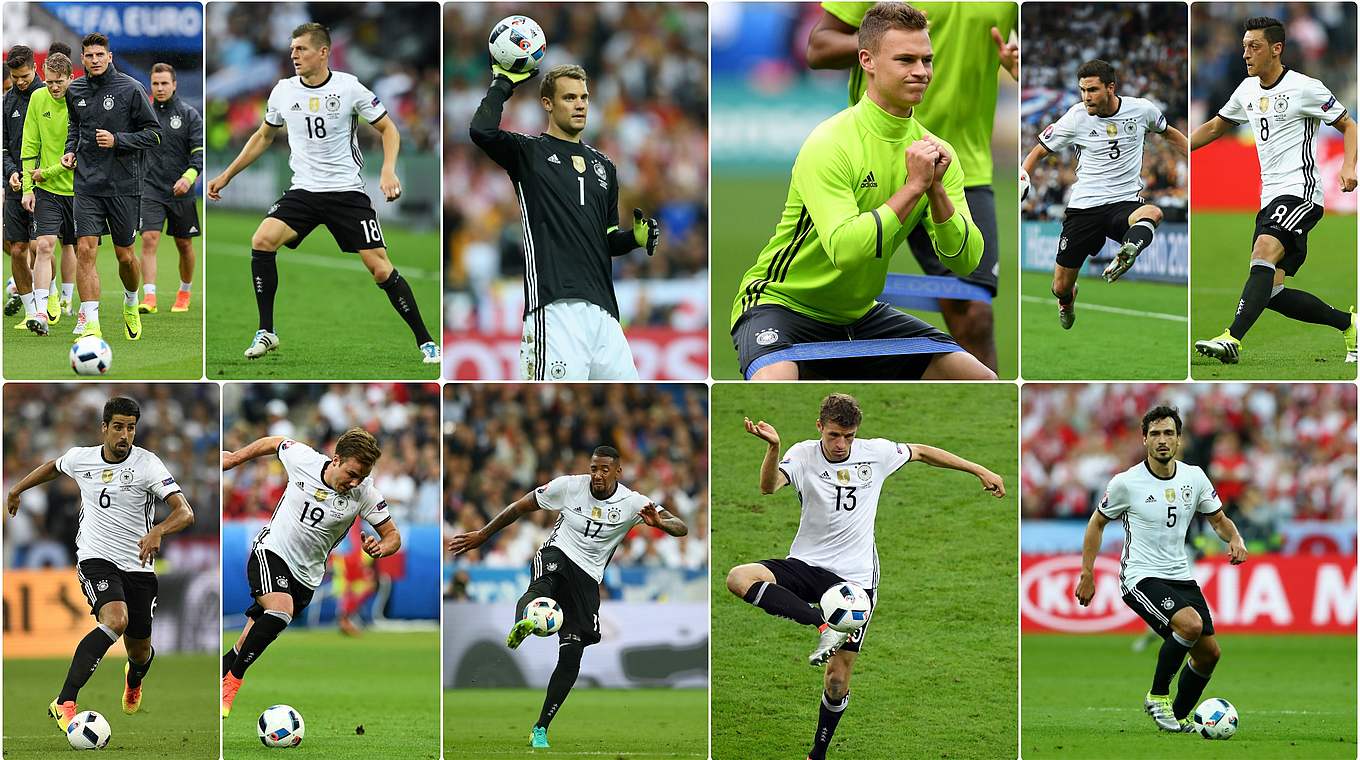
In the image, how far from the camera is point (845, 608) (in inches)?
262

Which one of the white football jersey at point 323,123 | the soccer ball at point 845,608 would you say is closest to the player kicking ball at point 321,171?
the white football jersey at point 323,123

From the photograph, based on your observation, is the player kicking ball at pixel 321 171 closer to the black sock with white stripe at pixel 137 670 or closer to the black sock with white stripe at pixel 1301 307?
the black sock with white stripe at pixel 137 670

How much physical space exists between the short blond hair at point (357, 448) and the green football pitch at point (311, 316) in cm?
39

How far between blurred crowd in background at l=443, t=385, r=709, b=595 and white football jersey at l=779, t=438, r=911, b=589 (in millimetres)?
1696

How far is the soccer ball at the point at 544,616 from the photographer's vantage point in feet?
23.1

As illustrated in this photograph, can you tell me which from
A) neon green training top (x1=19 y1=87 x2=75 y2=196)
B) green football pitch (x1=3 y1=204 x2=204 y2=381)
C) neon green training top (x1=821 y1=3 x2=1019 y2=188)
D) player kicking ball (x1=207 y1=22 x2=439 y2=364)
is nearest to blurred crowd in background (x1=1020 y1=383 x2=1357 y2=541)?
neon green training top (x1=821 y1=3 x2=1019 y2=188)

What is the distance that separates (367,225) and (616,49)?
13.0 ft

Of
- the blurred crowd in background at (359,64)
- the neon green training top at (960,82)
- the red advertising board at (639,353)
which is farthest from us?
the red advertising board at (639,353)

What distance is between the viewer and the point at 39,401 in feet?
32.7

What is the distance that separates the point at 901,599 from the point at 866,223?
3578mm

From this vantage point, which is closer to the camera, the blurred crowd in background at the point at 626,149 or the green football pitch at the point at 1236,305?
the green football pitch at the point at 1236,305

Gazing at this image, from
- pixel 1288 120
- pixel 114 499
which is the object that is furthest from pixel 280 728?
pixel 1288 120

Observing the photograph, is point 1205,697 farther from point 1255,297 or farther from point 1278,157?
point 1278,157

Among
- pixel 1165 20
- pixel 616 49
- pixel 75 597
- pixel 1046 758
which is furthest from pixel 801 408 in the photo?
pixel 75 597
